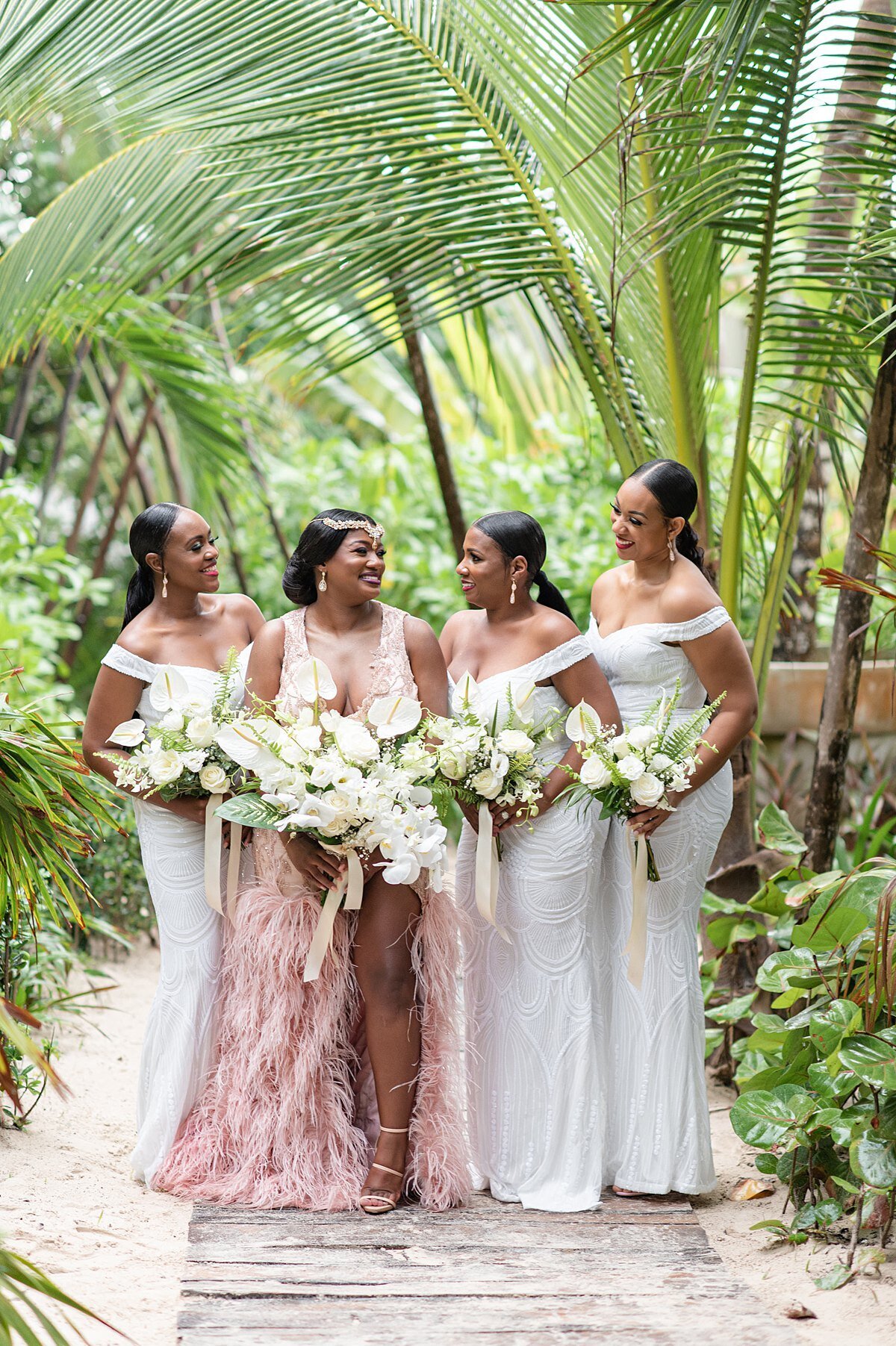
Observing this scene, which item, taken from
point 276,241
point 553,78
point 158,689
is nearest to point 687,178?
point 553,78

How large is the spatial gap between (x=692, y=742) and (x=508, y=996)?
990mm

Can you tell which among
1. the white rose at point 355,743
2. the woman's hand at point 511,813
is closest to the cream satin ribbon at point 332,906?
the white rose at point 355,743

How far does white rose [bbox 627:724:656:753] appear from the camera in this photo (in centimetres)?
372

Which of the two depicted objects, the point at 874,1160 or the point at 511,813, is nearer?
the point at 874,1160

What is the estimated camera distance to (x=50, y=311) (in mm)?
5609

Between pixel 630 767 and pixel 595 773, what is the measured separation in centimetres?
10

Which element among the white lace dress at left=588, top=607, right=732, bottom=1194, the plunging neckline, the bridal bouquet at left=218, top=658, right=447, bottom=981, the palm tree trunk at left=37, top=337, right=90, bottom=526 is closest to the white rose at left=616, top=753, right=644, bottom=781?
the white lace dress at left=588, top=607, right=732, bottom=1194

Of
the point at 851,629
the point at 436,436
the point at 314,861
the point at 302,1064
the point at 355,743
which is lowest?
the point at 302,1064

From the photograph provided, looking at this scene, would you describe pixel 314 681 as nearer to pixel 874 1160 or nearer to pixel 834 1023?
pixel 834 1023

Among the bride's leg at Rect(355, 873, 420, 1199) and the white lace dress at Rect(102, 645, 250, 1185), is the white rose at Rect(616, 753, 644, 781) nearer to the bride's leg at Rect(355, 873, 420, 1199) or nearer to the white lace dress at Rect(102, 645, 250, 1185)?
the bride's leg at Rect(355, 873, 420, 1199)

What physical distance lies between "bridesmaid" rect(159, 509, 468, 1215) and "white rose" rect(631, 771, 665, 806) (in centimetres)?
66

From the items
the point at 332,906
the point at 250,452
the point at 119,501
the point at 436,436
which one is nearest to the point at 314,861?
the point at 332,906

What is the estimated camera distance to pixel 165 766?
3859mm

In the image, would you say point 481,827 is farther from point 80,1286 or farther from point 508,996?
point 80,1286
